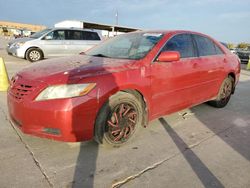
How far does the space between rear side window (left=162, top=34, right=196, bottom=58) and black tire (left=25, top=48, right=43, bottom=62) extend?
8.49m

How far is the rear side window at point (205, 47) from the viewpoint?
4.30 meters

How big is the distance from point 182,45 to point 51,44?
838cm

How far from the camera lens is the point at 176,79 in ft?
11.9

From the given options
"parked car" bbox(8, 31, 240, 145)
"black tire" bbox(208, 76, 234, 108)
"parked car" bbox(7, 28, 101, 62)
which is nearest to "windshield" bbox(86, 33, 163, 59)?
"parked car" bbox(8, 31, 240, 145)

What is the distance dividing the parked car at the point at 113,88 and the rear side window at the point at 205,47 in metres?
0.03

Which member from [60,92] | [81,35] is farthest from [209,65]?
[81,35]

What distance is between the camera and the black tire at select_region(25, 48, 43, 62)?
35.2 feet

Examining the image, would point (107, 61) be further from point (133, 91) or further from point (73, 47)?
point (73, 47)

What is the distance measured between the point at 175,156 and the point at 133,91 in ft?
3.26

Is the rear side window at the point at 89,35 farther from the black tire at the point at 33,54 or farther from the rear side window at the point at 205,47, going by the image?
the rear side window at the point at 205,47

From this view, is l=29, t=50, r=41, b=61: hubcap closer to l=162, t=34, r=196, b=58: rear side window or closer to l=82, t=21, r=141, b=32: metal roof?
l=162, t=34, r=196, b=58: rear side window

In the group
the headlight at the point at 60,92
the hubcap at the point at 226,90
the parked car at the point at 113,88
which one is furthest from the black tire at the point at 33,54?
the headlight at the point at 60,92

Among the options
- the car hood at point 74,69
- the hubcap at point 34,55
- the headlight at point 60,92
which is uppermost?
the car hood at point 74,69

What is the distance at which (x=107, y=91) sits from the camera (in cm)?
275
